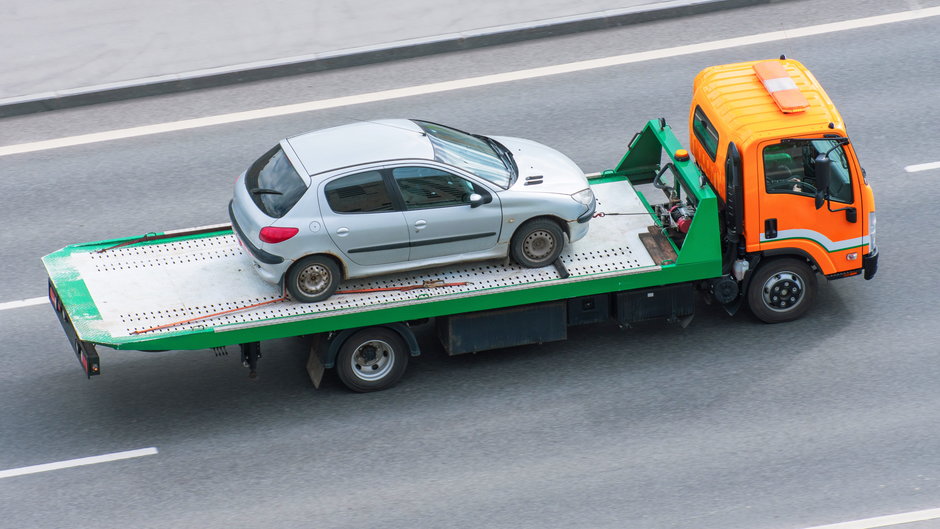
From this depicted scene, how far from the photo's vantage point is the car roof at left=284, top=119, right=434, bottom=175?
12.7m

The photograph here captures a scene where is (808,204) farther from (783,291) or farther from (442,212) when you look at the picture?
(442,212)

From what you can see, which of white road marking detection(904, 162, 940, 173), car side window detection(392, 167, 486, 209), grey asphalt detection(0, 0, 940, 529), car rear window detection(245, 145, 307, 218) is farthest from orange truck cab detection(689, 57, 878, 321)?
car rear window detection(245, 145, 307, 218)

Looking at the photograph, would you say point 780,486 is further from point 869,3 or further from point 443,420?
point 869,3

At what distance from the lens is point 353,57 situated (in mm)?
19047

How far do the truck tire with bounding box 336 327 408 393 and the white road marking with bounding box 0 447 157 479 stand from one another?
6.52ft

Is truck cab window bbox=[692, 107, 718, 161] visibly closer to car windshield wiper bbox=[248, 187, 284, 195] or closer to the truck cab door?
the truck cab door

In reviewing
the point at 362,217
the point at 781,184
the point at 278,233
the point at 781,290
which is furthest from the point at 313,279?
the point at 781,290

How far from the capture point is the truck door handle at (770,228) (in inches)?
522

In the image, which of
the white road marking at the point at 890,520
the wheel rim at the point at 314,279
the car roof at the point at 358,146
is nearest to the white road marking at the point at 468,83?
the car roof at the point at 358,146

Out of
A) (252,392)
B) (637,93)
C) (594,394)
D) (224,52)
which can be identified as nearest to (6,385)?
(252,392)

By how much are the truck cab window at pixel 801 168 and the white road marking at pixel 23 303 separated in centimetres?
788

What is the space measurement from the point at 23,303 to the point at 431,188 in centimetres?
503

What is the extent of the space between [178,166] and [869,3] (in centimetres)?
1037

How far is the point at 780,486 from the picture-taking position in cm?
1195
